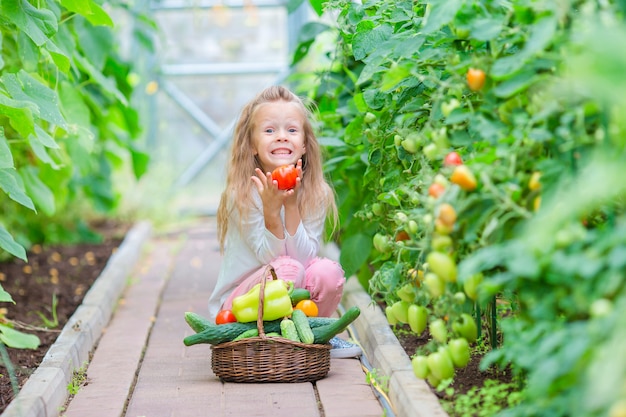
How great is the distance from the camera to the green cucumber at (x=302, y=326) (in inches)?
124

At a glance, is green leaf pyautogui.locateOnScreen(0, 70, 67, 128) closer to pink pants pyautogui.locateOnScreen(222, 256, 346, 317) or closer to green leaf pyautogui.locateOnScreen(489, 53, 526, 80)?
pink pants pyautogui.locateOnScreen(222, 256, 346, 317)

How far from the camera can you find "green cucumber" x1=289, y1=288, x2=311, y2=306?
11.3ft

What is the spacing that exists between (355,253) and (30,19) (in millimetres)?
1612

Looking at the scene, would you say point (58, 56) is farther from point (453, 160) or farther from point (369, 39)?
point (453, 160)

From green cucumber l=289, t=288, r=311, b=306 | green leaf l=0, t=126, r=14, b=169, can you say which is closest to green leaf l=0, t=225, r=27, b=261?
green leaf l=0, t=126, r=14, b=169

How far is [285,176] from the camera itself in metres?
3.41

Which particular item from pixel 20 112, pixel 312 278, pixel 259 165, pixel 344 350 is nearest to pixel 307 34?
pixel 259 165

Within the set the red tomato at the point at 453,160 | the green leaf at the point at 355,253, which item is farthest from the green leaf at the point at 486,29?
the green leaf at the point at 355,253

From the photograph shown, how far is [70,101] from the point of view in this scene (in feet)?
14.0

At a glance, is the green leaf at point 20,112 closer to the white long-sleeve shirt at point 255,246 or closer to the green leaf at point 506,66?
the white long-sleeve shirt at point 255,246

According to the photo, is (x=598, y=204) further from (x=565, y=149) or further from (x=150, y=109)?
(x=150, y=109)

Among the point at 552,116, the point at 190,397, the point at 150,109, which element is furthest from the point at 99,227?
the point at 552,116

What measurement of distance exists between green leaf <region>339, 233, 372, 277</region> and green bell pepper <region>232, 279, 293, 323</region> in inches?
30.1

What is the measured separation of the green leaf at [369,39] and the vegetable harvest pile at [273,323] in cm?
84
